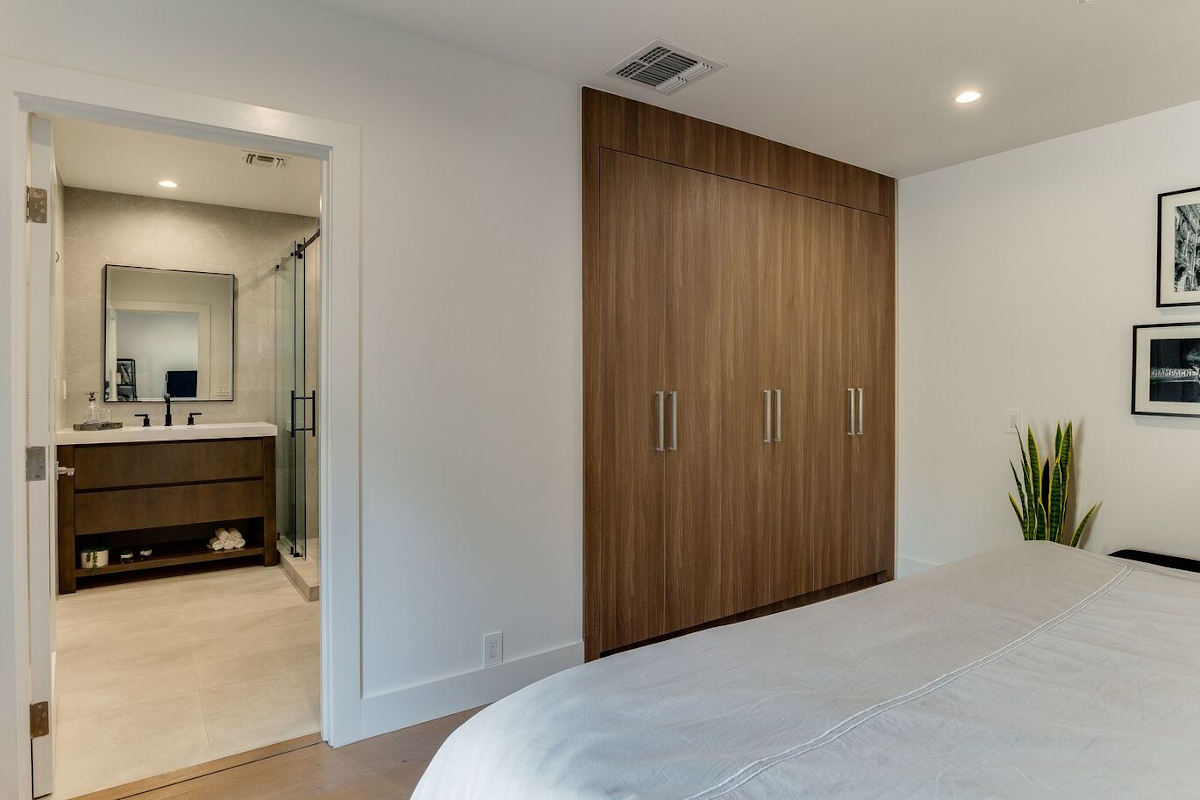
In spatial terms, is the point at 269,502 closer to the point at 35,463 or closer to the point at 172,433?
the point at 172,433

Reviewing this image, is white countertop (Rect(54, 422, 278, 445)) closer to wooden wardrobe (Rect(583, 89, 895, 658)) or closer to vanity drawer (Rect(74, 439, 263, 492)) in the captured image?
vanity drawer (Rect(74, 439, 263, 492))

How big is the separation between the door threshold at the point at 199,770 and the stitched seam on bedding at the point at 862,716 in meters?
1.96

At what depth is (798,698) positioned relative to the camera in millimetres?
1177

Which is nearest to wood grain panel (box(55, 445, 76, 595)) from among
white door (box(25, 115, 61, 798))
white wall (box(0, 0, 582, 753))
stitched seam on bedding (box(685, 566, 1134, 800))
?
white door (box(25, 115, 61, 798))

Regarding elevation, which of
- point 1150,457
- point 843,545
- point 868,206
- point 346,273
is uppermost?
point 868,206

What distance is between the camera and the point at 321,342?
2363mm

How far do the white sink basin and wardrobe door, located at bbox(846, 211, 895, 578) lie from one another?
12.2 feet

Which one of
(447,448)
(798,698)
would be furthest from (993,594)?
(447,448)

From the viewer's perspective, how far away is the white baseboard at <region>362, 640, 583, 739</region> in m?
2.41

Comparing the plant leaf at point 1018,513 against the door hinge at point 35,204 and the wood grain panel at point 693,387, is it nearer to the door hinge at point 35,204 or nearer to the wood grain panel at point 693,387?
the wood grain panel at point 693,387

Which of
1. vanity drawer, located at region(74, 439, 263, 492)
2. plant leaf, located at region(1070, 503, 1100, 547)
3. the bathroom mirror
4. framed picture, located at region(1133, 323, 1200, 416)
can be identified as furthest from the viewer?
the bathroom mirror

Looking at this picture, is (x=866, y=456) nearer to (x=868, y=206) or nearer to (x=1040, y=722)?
(x=868, y=206)

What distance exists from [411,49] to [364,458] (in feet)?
4.78

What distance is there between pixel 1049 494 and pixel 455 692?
2.93m
